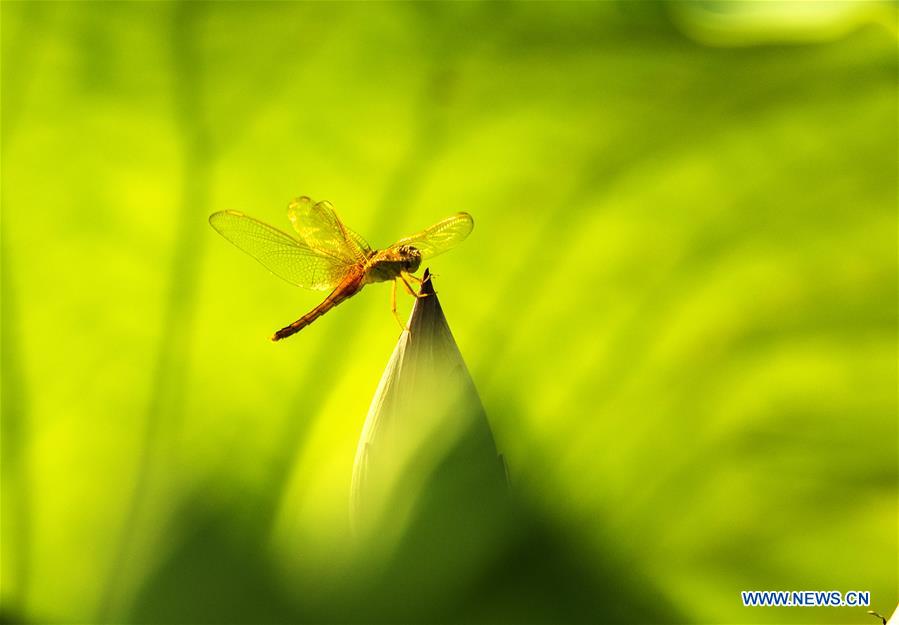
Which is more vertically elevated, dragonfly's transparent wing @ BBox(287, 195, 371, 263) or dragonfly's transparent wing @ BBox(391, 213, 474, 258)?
dragonfly's transparent wing @ BBox(287, 195, 371, 263)

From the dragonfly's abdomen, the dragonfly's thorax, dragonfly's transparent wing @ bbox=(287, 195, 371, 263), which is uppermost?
dragonfly's transparent wing @ bbox=(287, 195, 371, 263)

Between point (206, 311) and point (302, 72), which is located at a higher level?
point (302, 72)

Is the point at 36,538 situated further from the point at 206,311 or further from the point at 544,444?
the point at 544,444

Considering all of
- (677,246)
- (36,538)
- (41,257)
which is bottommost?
(36,538)

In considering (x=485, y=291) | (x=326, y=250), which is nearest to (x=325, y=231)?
(x=326, y=250)

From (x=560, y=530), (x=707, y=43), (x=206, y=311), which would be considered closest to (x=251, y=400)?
(x=206, y=311)
